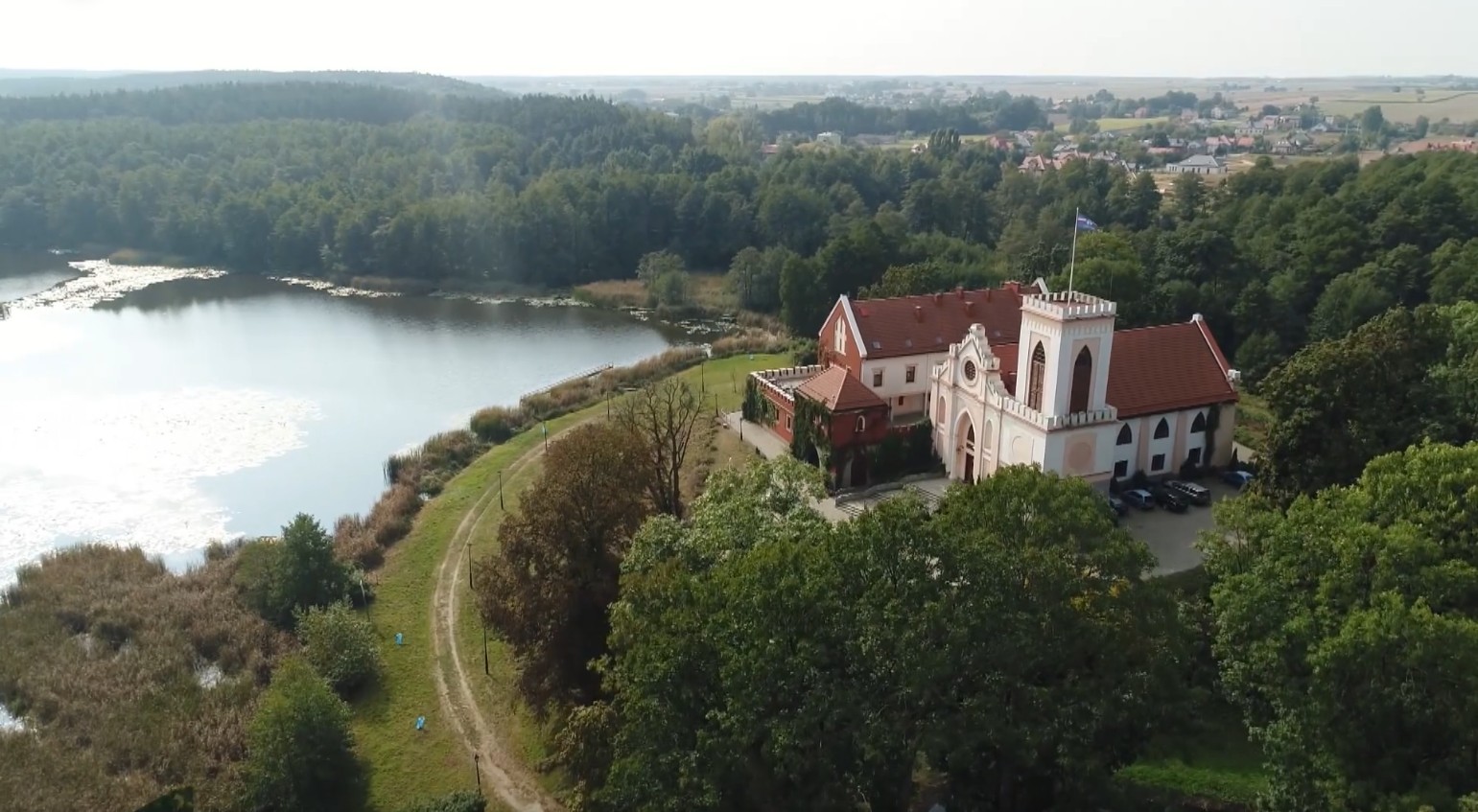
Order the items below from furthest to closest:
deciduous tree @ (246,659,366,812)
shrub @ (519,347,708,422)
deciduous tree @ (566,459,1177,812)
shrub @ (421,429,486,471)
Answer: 1. shrub @ (519,347,708,422)
2. shrub @ (421,429,486,471)
3. deciduous tree @ (246,659,366,812)
4. deciduous tree @ (566,459,1177,812)

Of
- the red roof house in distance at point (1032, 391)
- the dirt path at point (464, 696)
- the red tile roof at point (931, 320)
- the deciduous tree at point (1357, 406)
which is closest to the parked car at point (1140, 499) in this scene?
the red roof house in distance at point (1032, 391)

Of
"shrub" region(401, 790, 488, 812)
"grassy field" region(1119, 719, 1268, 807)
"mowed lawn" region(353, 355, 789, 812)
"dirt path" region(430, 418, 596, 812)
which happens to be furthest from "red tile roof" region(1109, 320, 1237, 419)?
"shrub" region(401, 790, 488, 812)

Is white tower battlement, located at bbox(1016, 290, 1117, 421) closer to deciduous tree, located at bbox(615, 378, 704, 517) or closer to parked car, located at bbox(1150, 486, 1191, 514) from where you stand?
parked car, located at bbox(1150, 486, 1191, 514)

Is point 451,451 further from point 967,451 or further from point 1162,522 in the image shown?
point 1162,522

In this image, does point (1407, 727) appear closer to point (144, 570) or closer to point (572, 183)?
point (144, 570)

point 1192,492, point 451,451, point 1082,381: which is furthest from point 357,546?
point 1192,492

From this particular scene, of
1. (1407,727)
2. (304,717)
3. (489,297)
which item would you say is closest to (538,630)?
(304,717)

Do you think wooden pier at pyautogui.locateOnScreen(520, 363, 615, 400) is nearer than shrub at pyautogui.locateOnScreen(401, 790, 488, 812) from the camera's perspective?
No
